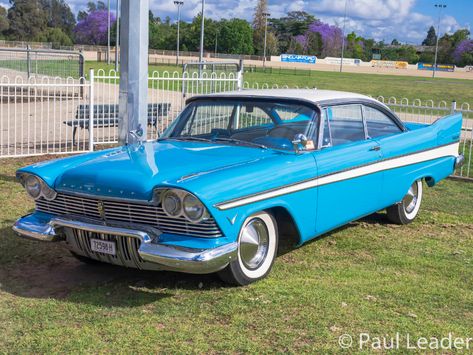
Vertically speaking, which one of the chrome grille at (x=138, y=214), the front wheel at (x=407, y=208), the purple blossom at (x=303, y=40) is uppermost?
the purple blossom at (x=303, y=40)

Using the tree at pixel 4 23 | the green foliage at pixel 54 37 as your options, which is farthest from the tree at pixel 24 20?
the green foliage at pixel 54 37

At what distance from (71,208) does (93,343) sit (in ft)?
4.27

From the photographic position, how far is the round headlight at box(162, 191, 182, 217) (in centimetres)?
427

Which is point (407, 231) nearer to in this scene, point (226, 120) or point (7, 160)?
point (226, 120)

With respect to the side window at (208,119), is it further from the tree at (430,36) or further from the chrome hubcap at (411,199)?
the tree at (430,36)

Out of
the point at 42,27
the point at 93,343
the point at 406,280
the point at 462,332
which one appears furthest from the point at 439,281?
the point at 42,27

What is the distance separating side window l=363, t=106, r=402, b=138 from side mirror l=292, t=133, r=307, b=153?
1.22 meters

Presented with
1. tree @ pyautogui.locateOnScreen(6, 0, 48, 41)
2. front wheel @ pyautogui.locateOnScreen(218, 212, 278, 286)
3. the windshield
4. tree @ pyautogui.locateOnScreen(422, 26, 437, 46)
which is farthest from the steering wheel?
tree @ pyautogui.locateOnScreen(422, 26, 437, 46)

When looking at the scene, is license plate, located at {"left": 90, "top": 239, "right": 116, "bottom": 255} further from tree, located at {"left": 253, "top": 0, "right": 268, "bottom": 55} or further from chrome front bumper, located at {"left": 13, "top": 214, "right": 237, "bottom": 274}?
tree, located at {"left": 253, "top": 0, "right": 268, "bottom": 55}

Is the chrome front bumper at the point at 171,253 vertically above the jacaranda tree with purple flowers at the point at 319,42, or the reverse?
the jacaranda tree with purple flowers at the point at 319,42

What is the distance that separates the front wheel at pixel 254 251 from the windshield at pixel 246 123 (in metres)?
0.80

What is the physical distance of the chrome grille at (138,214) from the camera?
4340 millimetres

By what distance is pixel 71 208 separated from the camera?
4805 millimetres

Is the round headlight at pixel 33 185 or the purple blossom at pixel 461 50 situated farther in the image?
the purple blossom at pixel 461 50
